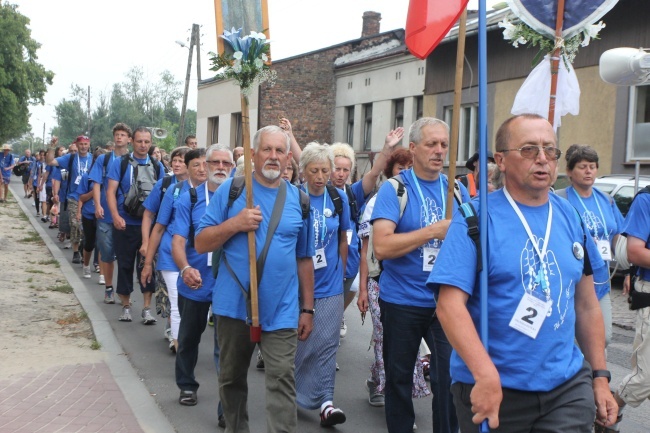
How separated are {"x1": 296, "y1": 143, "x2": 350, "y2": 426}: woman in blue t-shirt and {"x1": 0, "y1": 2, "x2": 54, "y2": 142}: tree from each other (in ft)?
173

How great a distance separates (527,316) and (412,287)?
5.85 feet

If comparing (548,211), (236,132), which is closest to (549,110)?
(548,211)

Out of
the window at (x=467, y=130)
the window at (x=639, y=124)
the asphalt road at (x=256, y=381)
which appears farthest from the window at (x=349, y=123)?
the asphalt road at (x=256, y=381)

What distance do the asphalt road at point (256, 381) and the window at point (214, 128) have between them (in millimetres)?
33957

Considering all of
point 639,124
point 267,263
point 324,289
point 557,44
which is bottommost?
point 324,289

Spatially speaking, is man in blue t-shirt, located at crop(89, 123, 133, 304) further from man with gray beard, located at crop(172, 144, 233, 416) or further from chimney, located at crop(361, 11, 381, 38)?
chimney, located at crop(361, 11, 381, 38)

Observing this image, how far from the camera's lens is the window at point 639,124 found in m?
17.9

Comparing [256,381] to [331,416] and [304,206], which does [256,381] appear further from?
[304,206]

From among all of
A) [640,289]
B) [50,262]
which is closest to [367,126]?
[50,262]

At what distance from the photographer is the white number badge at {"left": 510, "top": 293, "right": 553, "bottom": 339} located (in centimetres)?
318

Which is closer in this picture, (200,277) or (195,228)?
(200,277)

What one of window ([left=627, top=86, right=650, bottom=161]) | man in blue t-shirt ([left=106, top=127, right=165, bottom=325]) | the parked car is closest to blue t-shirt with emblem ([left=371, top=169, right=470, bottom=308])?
man in blue t-shirt ([left=106, top=127, right=165, bottom=325])

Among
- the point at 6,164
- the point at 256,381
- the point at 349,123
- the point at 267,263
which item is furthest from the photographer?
the point at 349,123

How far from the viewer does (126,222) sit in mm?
9984
